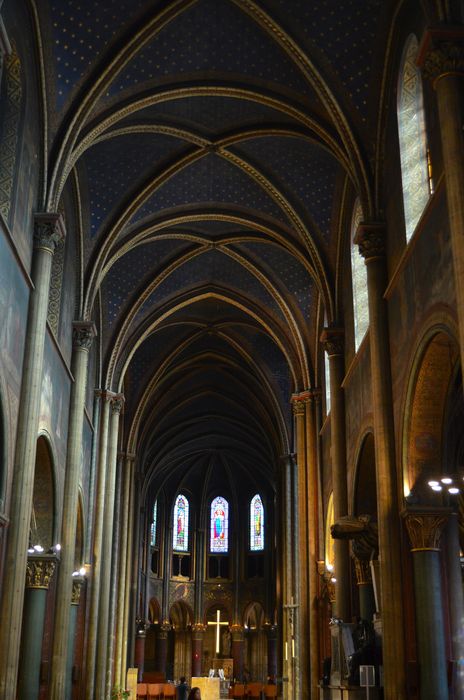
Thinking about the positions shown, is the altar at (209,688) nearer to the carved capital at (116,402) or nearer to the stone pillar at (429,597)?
the carved capital at (116,402)

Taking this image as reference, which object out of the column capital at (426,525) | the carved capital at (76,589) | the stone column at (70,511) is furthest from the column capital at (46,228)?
the carved capital at (76,589)

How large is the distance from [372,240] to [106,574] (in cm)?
1431

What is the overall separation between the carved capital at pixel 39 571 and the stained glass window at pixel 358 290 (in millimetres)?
8921

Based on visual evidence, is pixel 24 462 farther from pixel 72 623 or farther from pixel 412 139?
pixel 412 139

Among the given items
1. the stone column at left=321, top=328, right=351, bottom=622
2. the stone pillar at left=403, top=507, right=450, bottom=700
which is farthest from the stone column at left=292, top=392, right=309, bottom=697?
the stone pillar at left=403, top=507, right=450, bottom=700

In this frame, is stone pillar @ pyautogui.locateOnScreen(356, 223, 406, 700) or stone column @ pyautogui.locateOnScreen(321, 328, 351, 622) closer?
stone pillar @ pyautogui.locateOnScreen(356, 223, 406, 700)

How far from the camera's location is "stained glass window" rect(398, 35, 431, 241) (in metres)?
15.7

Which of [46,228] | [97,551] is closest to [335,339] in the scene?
[46,228]

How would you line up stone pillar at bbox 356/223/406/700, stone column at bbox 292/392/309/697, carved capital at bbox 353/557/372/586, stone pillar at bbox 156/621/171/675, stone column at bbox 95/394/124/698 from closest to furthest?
stone pillar at bbox 356/223/406/700, carved capital at bbox 353/557/372/586, stone column at bbox 95/394/124/698, stone column at bbox 292/392/309/697, stone pillar at bbox 156/621/171/675

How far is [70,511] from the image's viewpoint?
20781 mm

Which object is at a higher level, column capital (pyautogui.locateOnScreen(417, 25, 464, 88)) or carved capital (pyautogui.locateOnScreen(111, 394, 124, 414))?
column capital (pyautogui.locateOnScreen(417, 25, 464, 88))

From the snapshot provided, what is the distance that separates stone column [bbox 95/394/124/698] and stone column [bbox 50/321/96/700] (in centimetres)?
541

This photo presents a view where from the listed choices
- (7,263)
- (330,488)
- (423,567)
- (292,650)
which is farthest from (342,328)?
(292,650)

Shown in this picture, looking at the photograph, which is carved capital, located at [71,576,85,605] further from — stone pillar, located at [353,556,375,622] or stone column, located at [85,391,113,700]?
stone pillar, located at [353,556,375,622]
